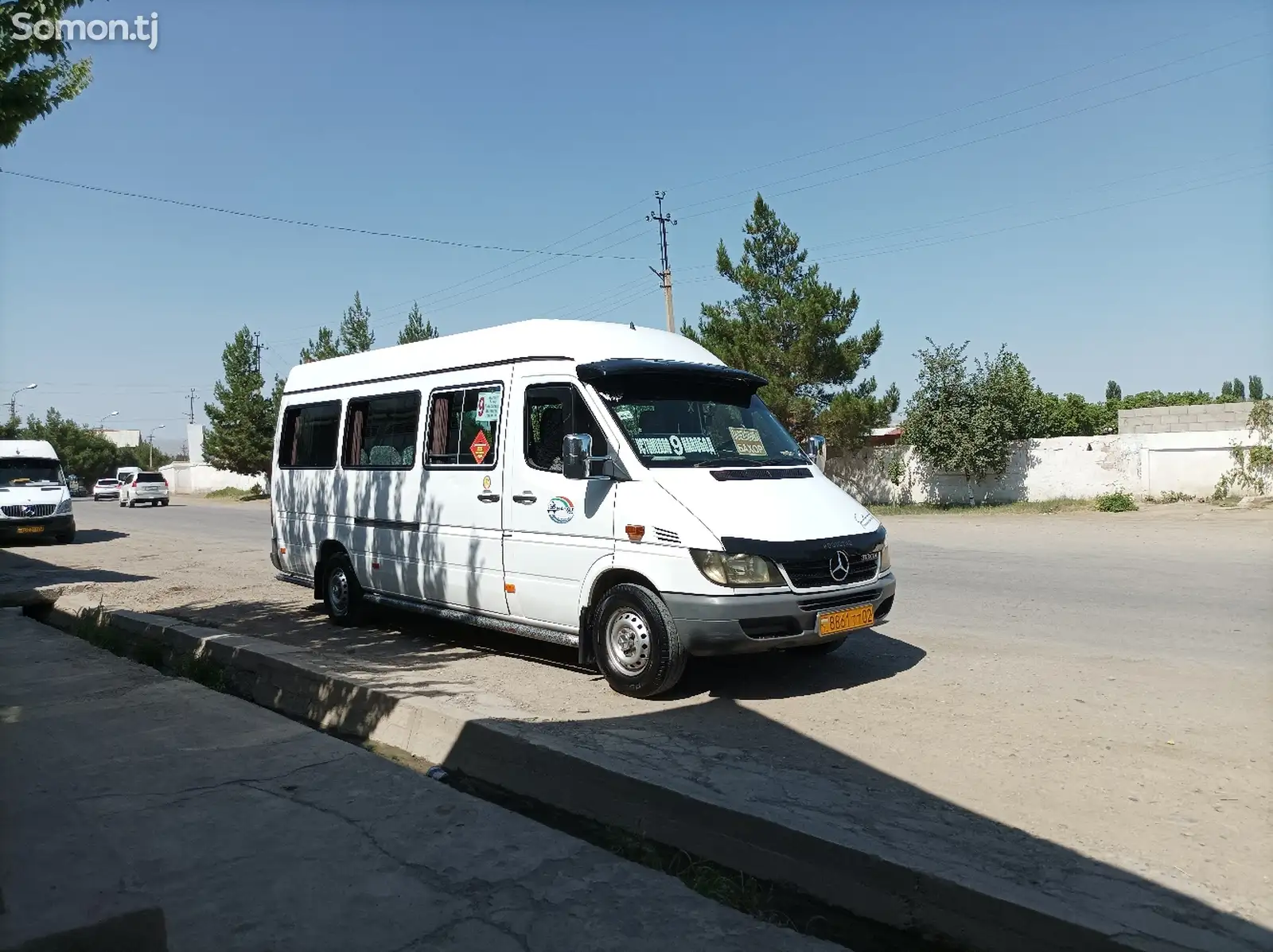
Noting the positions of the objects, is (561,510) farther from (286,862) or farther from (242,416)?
(242,416)

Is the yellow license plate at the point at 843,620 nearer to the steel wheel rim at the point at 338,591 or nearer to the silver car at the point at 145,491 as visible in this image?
the steel wheel rim at the point at 338,591

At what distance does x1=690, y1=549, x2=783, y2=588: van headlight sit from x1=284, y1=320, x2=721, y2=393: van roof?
195 cm

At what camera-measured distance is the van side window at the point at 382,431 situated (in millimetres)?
Answer: 8617

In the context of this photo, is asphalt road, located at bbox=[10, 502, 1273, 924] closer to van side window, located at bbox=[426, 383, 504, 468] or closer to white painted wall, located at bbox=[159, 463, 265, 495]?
van side window, located at bbox=[426, 383, 504, 468]

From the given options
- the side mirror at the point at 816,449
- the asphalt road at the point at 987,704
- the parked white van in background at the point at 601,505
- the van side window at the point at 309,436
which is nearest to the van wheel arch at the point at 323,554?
the parked white van in background at the point at 601,505

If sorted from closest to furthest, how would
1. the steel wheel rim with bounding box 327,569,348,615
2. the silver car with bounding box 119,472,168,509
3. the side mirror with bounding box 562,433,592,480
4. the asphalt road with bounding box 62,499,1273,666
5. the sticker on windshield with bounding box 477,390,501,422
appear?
the side mirror with bounding box 562,433,592,480 < the sticker on windshield with bounding box 477,390,501,422 < the asphalt road with bounding box 62,499,1273,666 < the steel wheel rim with bounding box 327,569,348,615 < the silver car with bounding box 119,472,168,509

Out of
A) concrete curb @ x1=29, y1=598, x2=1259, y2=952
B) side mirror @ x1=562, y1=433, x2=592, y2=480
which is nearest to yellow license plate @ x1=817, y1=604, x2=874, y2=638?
side mirror @ x1=562, y1=433, x2=592, y2=480

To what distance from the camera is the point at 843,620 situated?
6270 mm

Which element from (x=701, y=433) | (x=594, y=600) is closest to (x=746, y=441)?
(x=701, y=433)

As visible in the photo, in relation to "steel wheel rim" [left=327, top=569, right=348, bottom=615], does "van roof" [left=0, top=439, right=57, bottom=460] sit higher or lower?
higher

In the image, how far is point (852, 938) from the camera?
3434 millimetres

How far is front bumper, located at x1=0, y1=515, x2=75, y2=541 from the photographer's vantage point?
21.9 metres

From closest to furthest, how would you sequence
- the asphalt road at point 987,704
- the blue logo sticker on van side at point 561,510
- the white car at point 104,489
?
the asphalt road at point 987,704 → the blue logo sticker on van side at point 561,510 → the white car at point 104,489

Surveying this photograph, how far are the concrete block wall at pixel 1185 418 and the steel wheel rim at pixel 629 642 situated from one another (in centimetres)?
2210
